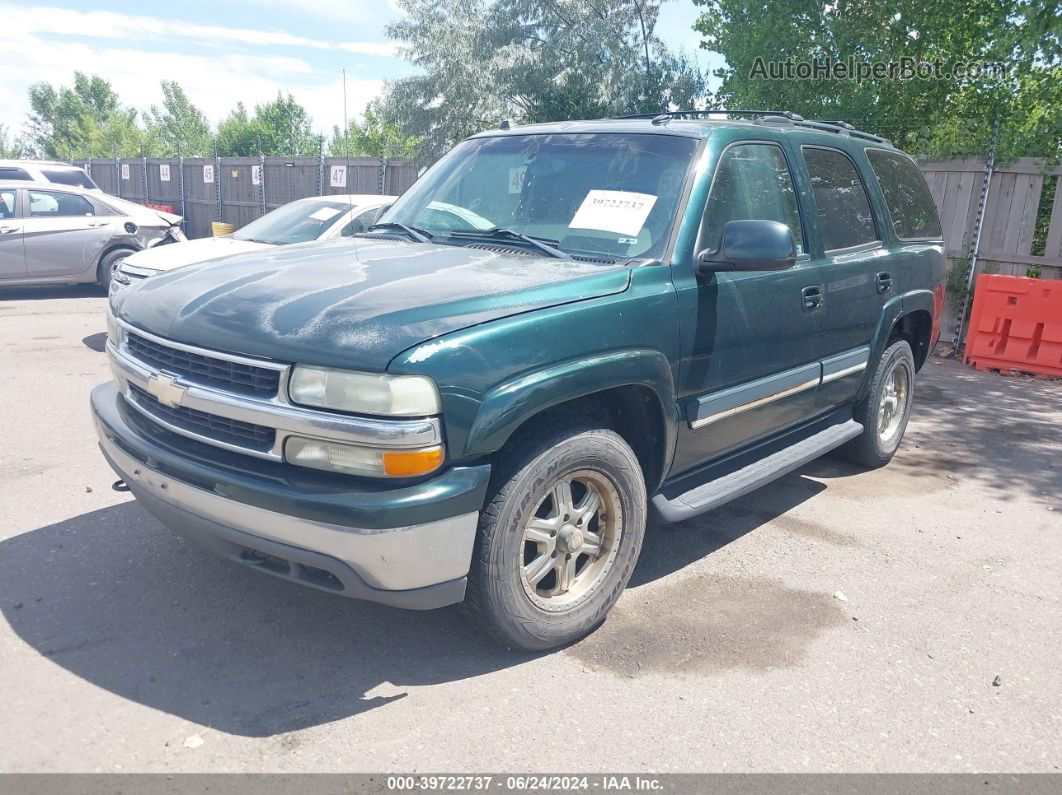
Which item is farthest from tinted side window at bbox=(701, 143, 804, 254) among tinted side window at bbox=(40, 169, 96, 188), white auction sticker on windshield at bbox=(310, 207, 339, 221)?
tinted side window at bbox=(40, 169, 96, 188)

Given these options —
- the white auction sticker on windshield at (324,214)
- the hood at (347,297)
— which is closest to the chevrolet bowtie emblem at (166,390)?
the hood at (347,297)

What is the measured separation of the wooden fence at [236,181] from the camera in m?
17.6

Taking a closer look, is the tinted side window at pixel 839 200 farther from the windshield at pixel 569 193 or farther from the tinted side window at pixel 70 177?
the tinted side window at pixel 70 177

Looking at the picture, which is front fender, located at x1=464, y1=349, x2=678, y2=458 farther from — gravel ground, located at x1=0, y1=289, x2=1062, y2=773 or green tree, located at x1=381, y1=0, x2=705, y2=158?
green tree, located at x1=381, y1=0, x2=705, y2=158

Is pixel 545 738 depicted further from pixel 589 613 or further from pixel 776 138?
pixel 776 138

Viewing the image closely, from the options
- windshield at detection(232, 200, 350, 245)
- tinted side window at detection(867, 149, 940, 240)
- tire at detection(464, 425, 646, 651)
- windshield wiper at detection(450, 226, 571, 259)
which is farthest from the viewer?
windshield at detection(232, 200, 350, 245)

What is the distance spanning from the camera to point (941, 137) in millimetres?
10766

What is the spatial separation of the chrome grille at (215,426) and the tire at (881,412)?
398 centimetres

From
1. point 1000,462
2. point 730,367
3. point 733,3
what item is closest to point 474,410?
point 730,367

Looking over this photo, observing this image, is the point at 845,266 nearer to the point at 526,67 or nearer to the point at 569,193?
the point at 569,193

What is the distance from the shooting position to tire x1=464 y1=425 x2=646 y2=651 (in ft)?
9.86

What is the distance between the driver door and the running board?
5.2 inches

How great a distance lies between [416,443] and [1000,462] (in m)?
5.12

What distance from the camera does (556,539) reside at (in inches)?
131
